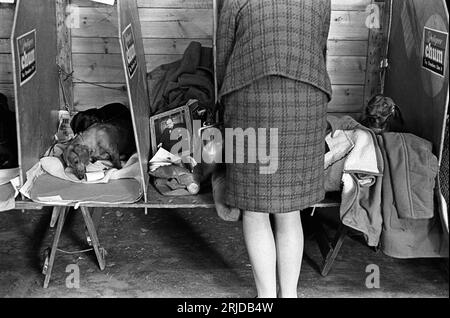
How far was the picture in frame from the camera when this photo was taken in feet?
10.4

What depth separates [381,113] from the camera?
9.82ft

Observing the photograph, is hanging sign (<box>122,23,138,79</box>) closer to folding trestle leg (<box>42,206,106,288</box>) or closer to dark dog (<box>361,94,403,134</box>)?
folding trestle leg (<box>42,206,106,288</box>)

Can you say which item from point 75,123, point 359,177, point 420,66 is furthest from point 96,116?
point 420,66

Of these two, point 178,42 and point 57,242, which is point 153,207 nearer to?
point 57,242

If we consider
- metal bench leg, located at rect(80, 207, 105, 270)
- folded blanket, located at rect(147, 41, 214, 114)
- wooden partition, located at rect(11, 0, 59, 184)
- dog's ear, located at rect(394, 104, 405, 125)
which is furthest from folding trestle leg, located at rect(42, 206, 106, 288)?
dog's ear, located at rect(394, 104, 405, 125)

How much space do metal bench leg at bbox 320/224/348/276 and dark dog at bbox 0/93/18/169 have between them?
1.52 meters

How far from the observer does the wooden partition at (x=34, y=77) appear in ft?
9.01

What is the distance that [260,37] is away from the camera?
2.31m

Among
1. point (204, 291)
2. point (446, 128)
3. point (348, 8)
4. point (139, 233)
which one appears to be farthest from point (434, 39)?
point (139, 233)

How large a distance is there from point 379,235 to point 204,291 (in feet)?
2.68

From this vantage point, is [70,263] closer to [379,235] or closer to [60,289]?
[60,289]

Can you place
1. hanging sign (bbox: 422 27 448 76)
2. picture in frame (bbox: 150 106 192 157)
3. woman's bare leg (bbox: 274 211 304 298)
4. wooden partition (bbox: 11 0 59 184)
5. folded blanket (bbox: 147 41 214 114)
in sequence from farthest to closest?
folded blanket (bbox: 147 41 214 114)
picture in frame (bbox: 150 106 192 157)
wooden partition (bbox: 11 0 59 184)
hanging sign (bbox: 422 27 448 76)
woman's bare leg (bbox: 274 211 304 298)

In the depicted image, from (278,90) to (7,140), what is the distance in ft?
4.73

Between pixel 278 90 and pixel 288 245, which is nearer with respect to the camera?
pixel 278 90
